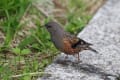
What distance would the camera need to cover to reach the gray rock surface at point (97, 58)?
14.5 feet

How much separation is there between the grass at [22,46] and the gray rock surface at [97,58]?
0.17 metres

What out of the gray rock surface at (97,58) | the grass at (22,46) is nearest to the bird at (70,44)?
the gray rock surface at (97,58)

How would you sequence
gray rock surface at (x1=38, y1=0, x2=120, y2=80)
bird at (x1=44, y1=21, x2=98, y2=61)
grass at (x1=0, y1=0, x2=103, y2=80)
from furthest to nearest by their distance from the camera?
bird at (x1=44, y1=21, x2=98, y2=61) < grass at (x1=0, y1=0, x2=103, y2=80) < gray rock surface at (x1=38, y1=0, x2=120, y2=80)

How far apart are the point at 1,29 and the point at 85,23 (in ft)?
4.42

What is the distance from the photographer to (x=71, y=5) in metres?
7.02

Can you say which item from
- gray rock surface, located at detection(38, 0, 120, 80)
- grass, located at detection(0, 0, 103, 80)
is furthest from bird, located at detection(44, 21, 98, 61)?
grass, located at detection(0, 0, 103, 80)

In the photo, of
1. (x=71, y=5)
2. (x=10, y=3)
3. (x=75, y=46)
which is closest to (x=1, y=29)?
(x=10, y=3)

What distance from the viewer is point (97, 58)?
16.1 ft

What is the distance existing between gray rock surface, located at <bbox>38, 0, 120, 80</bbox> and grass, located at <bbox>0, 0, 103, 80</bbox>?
173mm

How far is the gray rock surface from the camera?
14.5 feet

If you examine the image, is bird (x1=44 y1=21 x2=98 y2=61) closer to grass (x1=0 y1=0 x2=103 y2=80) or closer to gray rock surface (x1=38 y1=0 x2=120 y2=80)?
gray rock surface (x1=38 y1=0 x2=120 y2=80)

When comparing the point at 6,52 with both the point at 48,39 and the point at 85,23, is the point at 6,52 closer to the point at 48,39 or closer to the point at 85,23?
the point at 48,39

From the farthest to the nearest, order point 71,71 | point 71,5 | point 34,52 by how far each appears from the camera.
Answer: point 71,5 → point 34,52 → point 71,71

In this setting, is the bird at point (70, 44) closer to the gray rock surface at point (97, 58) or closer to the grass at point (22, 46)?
the gray rock surface at point (97, 58)
